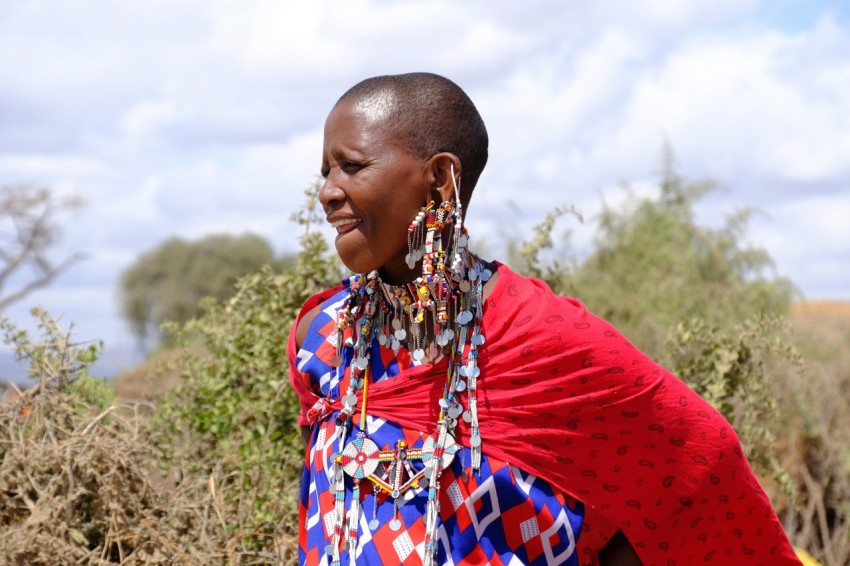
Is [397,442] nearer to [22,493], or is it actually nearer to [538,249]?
[22,493]

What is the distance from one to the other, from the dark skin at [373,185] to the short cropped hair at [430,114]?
0.02 metres

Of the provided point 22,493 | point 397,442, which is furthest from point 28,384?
point 397,442

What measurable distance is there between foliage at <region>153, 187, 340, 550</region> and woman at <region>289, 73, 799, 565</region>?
3.82 feet

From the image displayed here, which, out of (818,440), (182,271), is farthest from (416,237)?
(182,271)

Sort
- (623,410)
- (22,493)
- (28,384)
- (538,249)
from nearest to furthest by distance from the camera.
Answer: (623,410) < (22,493) < (28,384) < (538,249)

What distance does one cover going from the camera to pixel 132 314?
30.8 metres

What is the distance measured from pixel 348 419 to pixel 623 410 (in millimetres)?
603

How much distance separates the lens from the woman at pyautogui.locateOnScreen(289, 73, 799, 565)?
2.29m

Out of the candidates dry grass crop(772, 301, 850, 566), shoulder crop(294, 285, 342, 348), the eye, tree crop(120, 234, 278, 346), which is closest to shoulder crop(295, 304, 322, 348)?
shoulder crop(294, 285, 342, 348)

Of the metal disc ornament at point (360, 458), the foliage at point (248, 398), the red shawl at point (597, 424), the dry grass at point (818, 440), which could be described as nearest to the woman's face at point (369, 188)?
the red shawl at point (597, 424)

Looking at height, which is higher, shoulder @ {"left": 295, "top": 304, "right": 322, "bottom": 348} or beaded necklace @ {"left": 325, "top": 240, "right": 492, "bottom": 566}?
shoulder @ {"left": 295, "top": 304, "right": 322, "bottom": 348}

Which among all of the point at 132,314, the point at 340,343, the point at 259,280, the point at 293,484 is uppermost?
the point at 132,314

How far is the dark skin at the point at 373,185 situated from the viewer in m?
2.30

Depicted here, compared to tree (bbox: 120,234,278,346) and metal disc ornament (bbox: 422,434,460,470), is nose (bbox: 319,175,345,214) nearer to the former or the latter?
metal disc ornament (bbox: 422,434,460,470)
